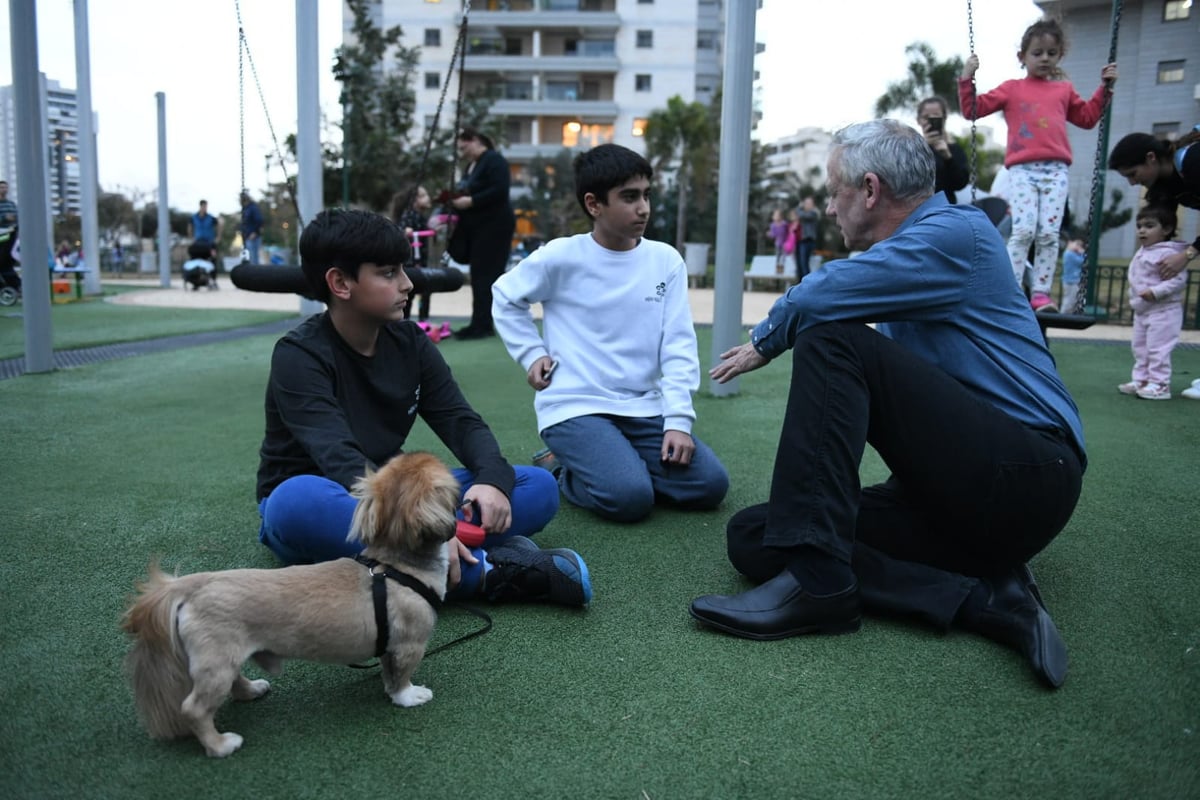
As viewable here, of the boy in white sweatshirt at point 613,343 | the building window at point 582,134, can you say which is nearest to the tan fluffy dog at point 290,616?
the boy in white sweatshirt at point 613,343

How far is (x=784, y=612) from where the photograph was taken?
2160 mm

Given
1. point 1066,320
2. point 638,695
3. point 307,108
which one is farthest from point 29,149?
point 1066,320

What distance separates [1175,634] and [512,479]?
1.78m

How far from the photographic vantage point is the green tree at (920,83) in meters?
34.3

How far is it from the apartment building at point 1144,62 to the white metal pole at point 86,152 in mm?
18710

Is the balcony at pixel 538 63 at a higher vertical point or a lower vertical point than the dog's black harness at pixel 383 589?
higher

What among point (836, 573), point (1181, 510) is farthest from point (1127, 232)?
point (836, 573)

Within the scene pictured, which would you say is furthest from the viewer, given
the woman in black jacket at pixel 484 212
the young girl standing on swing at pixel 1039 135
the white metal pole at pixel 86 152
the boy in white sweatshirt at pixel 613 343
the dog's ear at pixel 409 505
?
the white metal pole at pixel 86 152

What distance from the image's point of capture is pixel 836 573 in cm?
213

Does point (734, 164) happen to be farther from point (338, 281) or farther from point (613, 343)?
point (338, 281)

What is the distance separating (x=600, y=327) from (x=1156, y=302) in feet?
14.4

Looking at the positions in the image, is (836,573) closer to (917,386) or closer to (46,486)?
(917,386)

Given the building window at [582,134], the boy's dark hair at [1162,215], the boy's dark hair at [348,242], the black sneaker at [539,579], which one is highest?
the building window at [582,134]

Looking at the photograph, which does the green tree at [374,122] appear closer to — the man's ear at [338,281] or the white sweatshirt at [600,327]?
the white sweatshirt at [600,327]
